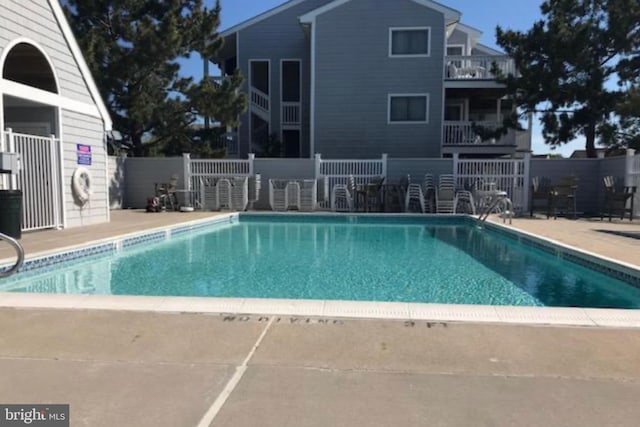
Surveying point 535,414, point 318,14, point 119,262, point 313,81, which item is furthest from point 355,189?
point 535,414

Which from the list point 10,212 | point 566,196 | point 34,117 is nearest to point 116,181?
point 34,117

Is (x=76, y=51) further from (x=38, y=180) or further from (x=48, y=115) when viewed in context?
(x=38, y=180)

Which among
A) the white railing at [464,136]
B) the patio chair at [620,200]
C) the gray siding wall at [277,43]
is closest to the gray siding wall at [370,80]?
the white railing at [464,136]

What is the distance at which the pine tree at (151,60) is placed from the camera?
51.0 feet

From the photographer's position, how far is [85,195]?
10211 mm

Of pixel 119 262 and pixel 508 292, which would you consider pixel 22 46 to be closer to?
pixel 119 262

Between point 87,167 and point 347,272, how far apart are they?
695 cm

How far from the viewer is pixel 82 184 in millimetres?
10148

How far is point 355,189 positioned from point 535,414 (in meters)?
12.6

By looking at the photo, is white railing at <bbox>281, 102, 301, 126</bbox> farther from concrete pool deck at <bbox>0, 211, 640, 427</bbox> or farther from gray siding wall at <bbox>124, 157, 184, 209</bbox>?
concrete pool deck at <bbox>0, 211, 640, 427</bbox>

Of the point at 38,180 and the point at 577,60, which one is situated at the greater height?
the point at 577,60

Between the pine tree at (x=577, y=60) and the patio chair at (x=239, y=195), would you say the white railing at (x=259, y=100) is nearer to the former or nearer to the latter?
the patio chair at (x=239, y=195)

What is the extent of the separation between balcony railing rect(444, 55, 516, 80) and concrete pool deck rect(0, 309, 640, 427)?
15.8 meters

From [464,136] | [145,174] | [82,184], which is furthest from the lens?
[464,136]
